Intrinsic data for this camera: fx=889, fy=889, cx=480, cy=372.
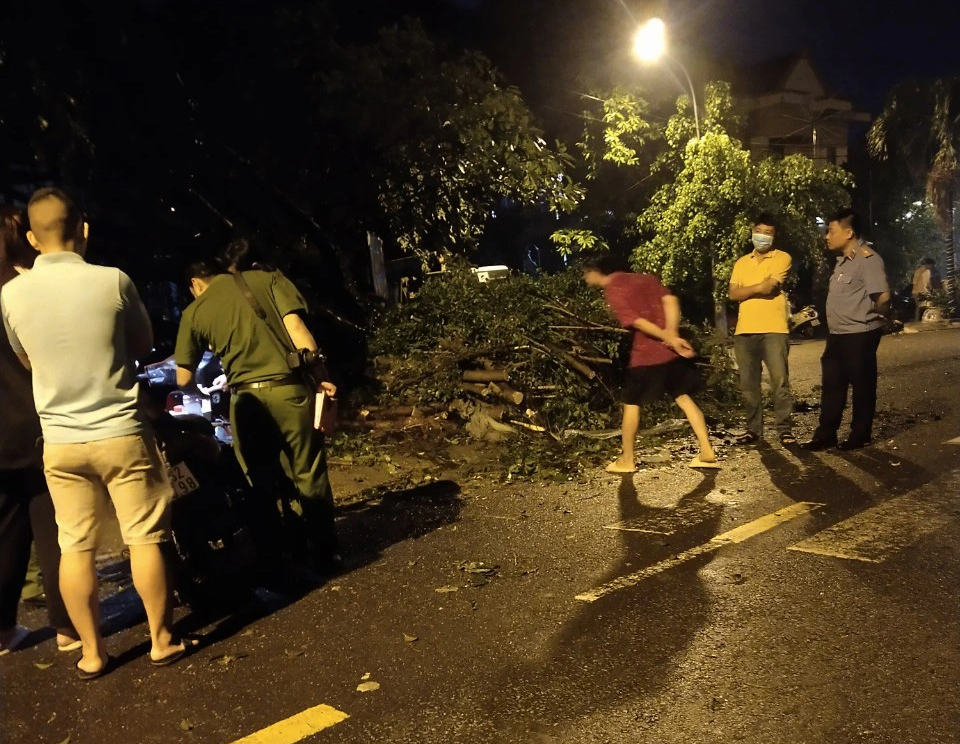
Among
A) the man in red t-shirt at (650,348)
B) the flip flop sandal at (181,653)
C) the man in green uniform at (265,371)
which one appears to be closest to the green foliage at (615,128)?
the man in red t-shirt at (650,348)

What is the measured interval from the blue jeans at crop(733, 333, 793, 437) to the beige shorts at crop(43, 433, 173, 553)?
203 inches

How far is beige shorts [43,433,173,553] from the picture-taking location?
12.1ft

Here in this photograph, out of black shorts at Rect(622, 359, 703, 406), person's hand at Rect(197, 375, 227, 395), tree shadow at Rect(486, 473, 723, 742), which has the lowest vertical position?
tree shadow at Rect(486, 473, 723, 742)

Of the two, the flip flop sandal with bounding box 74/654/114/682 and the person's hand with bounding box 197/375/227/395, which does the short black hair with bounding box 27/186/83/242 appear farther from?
the person's hand with bounding box 197/375/227/395

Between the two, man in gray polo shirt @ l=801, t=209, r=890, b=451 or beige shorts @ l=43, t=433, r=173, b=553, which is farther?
man in gray polo shirt @ l=801, t=209, r=890, b=451

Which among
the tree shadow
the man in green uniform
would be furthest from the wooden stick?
the man in green uniform

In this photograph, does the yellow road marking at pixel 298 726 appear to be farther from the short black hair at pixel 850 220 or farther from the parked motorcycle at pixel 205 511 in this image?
the short black hair at pixel 850 220

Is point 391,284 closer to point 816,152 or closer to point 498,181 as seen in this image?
point 498,181

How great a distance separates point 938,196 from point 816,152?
4.65m

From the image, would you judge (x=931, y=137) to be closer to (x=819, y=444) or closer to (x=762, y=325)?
(x=762, y=325)

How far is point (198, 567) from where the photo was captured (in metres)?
4.43

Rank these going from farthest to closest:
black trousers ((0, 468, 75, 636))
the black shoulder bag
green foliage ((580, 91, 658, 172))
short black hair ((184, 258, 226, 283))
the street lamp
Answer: green foliage ((580, 91, 658, 172)) → the street lamp → short black hair ((184, 258, 226, 283)) → the black shoulder bag → black trousers ((0, 468, 75, 636))

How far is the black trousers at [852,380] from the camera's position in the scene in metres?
6.99

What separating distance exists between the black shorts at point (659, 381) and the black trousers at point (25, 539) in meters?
4.10
